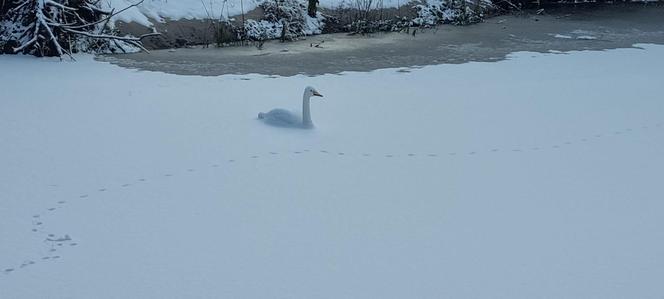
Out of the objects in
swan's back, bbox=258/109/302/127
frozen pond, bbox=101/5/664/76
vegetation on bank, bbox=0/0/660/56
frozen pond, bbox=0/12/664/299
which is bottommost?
frozen pond, bbox=0/12/664/299

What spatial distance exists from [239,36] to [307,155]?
235 inches

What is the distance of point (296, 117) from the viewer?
5609mm

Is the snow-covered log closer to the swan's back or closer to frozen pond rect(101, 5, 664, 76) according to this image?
frozen pond rect(101, 5, 664, 76)

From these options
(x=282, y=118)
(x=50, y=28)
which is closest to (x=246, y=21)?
(x=50, y=28)

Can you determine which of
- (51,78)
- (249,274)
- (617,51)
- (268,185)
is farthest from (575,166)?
(617,51)

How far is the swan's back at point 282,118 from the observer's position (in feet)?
18.4

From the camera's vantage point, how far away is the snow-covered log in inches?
320

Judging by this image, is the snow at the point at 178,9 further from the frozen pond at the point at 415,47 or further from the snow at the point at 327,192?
the snow at the point at 327,192

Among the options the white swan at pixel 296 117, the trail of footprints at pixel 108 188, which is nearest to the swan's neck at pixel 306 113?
the white swan at pixel 296 117

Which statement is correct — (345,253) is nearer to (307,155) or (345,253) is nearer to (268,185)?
(268,185)

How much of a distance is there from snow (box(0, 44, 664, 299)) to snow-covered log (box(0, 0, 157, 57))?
97 cm

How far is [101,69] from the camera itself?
7941 mm

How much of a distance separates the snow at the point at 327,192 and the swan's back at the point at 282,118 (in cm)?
14

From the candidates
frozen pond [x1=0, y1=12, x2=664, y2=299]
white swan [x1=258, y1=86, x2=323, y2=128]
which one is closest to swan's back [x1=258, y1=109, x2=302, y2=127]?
white swan [x1=258, y1=86, x2=323, y2=128]
